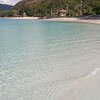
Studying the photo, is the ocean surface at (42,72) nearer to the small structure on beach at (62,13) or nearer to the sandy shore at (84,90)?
the sandy shore at (84,90)

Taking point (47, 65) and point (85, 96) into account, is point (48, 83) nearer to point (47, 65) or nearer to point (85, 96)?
point (85, 96)

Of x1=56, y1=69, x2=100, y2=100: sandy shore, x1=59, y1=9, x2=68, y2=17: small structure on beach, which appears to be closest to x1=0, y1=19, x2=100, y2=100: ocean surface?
x1=56, y1=69, x2=100, y2=100: sandy shore

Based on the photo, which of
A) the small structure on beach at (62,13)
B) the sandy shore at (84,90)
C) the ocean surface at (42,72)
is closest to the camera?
the sandy shore at (84,90)

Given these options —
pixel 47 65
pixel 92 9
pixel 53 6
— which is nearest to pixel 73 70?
pixel 47 65

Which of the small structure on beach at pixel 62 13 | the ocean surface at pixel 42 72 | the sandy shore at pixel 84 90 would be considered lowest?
the small structure on beach at pixel 62 13

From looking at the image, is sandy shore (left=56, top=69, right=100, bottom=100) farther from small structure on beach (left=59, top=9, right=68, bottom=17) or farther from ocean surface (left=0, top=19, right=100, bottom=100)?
small structure on beach (left=59, top=9, right=68, bottom=17)

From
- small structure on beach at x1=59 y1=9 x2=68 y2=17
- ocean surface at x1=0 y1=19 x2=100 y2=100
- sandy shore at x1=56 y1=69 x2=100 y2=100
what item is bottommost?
small structure on beach at x1=59 y1=9 x2=68 y2=17

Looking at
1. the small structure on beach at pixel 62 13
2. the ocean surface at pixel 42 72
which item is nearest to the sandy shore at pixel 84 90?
the ocean surface at pixel 42 72

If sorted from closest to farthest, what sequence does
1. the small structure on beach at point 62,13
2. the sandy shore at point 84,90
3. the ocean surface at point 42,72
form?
the sandy shore at point 84,90
the ocean surface at point 42,72
the small structure on beach at point 62,13

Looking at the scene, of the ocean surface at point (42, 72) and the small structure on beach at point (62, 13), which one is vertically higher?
the ocean surface at point (42, 72)

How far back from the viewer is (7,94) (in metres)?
7.85

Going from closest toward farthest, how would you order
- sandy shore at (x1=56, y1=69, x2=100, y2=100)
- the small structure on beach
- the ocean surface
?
1. sandy shore at (x1=56, y1=69, x2=100, y2=100)
2. the ocean surface
3. the small structure on beach

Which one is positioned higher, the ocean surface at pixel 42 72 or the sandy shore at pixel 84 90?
the sandy shore at pixel 84 90

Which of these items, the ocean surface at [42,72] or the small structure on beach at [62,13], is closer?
the ocean surface at [42,72]
